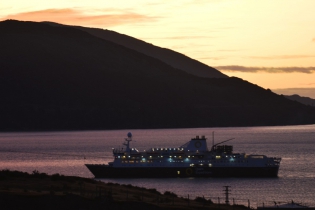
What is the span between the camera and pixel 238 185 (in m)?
90.4

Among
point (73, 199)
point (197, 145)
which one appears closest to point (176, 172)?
point (197, 145)

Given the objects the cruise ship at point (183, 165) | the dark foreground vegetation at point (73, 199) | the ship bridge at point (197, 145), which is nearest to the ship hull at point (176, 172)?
the cruise ship at point (183, 165)

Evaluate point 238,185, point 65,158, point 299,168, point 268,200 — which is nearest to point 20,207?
point 268,200

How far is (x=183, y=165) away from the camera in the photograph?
101000 mm

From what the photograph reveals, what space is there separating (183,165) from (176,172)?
146 cm

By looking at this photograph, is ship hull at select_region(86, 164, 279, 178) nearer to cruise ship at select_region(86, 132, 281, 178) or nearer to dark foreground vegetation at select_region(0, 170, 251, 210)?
cruise ship at select_region(86, 132, 281, 178)

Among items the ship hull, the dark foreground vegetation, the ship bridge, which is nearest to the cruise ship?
the ship hull

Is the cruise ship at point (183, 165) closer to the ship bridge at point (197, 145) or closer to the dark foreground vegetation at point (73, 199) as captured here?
the ship bridge at point (197, 145)

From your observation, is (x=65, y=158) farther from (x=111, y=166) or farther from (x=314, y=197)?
(x=314, y=197)

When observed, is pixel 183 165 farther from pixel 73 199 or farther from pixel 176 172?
pixel 73 199

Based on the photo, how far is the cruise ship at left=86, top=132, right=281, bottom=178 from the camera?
99688mm

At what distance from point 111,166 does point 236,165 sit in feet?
55.8

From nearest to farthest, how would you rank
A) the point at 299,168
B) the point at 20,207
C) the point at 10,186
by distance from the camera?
the point at 20,207 → the point at 10,186 → the point at 299,168

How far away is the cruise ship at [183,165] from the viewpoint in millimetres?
99688
